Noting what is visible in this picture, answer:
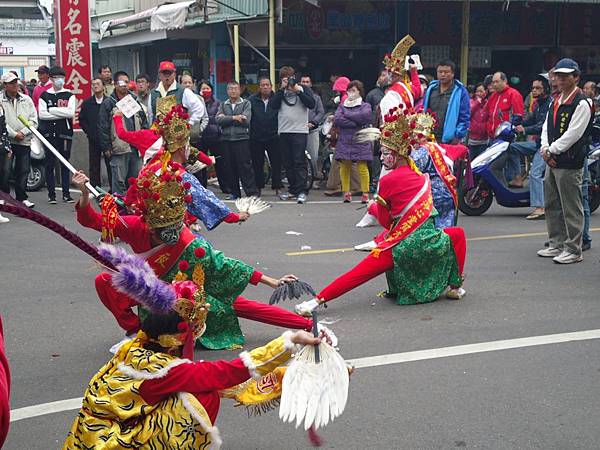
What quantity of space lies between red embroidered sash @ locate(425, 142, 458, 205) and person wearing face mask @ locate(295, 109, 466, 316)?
0.95m

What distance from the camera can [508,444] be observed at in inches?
178

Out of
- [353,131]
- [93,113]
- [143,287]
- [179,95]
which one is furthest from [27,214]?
[93,113]

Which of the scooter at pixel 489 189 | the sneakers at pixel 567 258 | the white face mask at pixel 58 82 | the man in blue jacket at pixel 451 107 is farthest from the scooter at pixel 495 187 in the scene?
the white face mask at pixel 58 82

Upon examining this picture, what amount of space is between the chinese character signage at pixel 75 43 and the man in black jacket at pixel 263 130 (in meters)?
3.37

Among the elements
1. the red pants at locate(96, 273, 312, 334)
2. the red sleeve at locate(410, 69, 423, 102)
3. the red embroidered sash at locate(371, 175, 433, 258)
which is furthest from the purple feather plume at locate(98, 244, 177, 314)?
the red sleeve at locate(410, 69, 423, 102)

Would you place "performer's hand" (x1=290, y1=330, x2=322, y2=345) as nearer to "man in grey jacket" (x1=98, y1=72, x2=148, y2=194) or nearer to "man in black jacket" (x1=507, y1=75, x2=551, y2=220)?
"man in black jacket" (x1=507, y1=75, x2=551, y2=220)

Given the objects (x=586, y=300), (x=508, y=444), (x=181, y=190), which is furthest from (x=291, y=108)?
(x=508, y=444)

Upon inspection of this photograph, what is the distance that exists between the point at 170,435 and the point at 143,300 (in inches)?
22.4

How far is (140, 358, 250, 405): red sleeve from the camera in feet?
12.3

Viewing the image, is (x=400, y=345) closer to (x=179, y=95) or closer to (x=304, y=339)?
(x=304, y=339)

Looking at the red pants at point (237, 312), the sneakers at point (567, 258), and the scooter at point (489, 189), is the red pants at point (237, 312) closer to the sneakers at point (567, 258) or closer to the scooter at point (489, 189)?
the sneakers at point (567, 258)

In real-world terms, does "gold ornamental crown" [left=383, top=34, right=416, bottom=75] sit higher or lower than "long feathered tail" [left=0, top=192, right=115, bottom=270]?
higher

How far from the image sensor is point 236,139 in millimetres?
13484

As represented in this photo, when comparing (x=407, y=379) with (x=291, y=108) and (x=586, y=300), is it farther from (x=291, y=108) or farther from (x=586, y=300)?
(x=291, y=108)
